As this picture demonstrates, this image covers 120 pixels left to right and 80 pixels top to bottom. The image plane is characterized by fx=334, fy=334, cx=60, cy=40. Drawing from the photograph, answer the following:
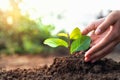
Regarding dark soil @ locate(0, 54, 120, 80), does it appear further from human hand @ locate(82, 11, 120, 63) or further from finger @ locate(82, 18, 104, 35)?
finger @ locate(82, 18, 104, 35)

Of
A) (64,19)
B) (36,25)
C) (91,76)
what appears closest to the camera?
(91,76)

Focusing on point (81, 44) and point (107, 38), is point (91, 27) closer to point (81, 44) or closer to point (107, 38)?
point (81, 44)

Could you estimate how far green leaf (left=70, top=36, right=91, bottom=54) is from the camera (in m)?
2.19

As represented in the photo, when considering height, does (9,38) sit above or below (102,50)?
above

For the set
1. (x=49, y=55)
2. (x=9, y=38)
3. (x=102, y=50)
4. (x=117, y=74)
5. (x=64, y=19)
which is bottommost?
(x=117, y=74)

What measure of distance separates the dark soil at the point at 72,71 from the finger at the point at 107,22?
0.23 meters

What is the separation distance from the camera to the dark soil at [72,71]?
195 centimetres

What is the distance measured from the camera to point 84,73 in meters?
2.01

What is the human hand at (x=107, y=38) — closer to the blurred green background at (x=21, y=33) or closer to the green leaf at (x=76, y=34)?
the green leaf at (x=76, y=34)

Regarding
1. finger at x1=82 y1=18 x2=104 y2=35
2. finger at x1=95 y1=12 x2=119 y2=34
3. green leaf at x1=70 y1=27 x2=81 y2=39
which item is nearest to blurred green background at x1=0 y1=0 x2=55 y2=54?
finger at x1=82 y1=18 x2=104 y2=35

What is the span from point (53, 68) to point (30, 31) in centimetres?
476

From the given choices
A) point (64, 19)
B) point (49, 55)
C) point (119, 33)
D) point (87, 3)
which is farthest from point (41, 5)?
point (119, 33)

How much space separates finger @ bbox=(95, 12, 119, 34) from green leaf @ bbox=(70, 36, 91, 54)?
0.20 meters

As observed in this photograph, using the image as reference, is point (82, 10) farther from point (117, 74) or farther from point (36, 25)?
point (117, 74)
